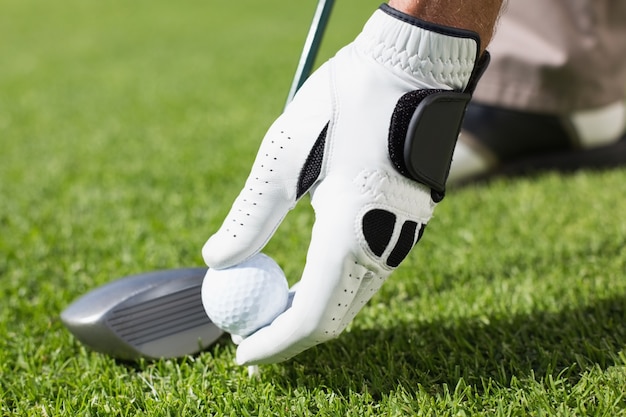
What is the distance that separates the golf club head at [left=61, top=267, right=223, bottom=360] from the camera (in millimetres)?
1843

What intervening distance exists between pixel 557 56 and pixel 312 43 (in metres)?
1.99

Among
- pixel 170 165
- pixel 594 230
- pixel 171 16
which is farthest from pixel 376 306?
pixel 171 16

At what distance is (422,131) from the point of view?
143cm

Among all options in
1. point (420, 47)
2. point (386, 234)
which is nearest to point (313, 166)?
point (386, 234)

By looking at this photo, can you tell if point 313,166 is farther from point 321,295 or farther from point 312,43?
point 312,43

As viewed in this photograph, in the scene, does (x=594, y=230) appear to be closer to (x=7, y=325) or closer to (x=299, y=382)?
(x=299, y=382)

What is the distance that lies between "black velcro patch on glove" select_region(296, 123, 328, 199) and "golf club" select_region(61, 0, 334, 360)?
0.43 metres

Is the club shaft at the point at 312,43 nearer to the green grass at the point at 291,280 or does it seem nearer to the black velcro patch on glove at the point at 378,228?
the black velcro patch on glove at the point at 378,228

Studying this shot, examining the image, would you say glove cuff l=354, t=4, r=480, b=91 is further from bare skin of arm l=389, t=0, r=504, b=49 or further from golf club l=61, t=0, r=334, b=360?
golf club l=61, t=0, r=334, b=360

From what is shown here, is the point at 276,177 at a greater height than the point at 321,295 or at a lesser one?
greater

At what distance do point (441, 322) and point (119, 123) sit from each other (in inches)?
153

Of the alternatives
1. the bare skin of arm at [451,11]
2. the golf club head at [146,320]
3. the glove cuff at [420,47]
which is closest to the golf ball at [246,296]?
the golf club head at [146,320]

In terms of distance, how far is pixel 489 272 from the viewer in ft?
7.88

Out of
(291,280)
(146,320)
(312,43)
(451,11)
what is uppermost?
(451,11)
